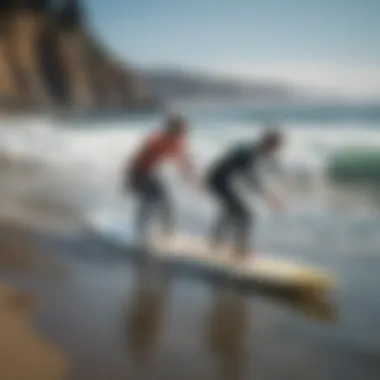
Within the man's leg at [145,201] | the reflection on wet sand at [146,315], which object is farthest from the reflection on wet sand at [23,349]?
the man's leg at [145,201]

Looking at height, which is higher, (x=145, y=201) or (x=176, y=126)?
(x=176, y=126)

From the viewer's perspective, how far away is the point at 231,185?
127 centimetres

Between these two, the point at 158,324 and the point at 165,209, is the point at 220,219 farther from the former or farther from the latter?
the point at 158,324

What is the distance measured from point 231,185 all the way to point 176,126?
15cm

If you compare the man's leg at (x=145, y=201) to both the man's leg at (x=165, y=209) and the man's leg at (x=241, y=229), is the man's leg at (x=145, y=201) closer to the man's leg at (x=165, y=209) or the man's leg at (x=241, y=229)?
the man's leg at (x=165, y=209)

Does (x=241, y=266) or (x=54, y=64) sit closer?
(x=241, y=266)

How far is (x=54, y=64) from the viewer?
4.47 ft

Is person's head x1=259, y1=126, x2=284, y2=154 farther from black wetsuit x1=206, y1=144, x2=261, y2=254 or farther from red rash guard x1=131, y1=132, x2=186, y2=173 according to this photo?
red rash guard x1=131, y1=132, x2=186, y2=173

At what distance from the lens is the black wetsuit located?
1.27m

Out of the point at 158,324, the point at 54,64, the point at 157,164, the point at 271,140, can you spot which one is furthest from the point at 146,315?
the point at 54,64

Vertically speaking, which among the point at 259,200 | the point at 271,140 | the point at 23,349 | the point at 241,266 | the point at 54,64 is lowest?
the point at 23,349

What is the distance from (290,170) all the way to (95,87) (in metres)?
0.39

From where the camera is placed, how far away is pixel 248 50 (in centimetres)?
129

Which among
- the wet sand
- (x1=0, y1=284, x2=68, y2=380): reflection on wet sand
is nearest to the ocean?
the wet sand
